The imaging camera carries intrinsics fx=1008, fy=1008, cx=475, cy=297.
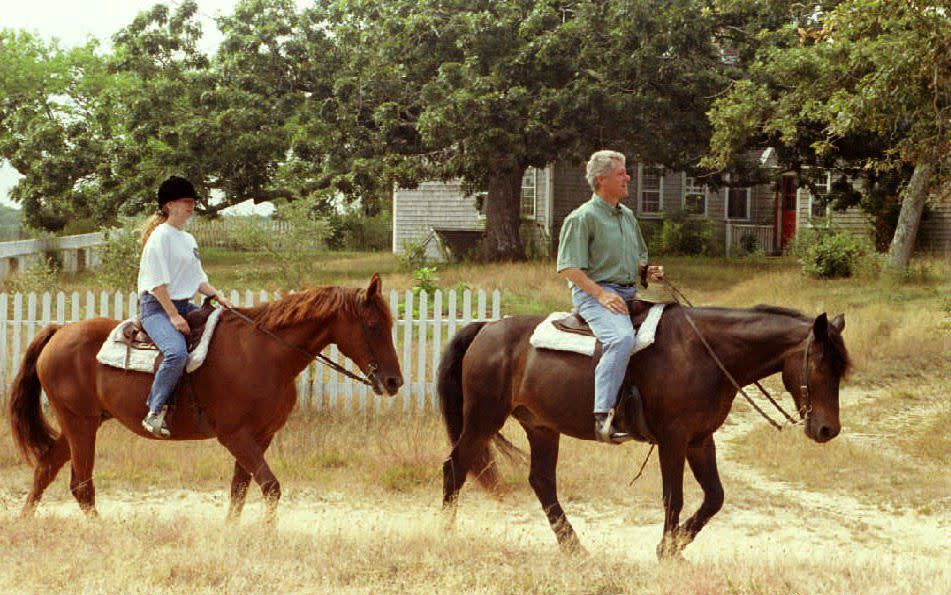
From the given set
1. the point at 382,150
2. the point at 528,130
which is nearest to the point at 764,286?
the point at 528,130

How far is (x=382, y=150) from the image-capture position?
27.4 m

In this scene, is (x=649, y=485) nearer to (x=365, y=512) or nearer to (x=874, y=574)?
(x=365, y=512)

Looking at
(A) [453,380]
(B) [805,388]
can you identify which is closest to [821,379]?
(B) [805,388]

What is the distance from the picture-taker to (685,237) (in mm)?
33656

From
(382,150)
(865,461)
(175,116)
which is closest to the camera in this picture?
(865,461)

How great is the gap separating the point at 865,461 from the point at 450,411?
4992 millimetres

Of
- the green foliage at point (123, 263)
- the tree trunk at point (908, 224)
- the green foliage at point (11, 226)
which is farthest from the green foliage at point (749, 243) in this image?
the green foliage at point (11, 226)

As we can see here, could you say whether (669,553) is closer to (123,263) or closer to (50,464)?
(50,464)

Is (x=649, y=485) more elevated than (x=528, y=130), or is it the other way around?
(x=528, y=130)

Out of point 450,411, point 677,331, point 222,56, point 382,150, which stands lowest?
point 450,411

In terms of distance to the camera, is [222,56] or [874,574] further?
[222,56]

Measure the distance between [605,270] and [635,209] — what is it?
28.8m

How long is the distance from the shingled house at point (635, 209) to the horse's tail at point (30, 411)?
24.3 metres

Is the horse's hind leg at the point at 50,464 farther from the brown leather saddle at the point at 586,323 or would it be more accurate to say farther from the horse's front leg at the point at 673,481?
the horse's front leg at the point at 673,481
